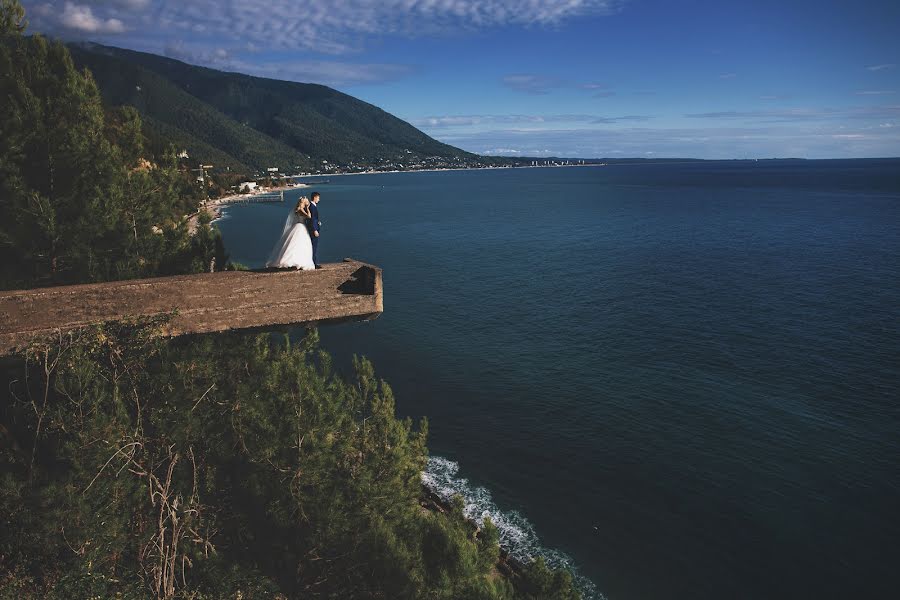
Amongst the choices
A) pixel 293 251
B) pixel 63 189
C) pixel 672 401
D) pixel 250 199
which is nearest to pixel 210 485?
pixel 293 251

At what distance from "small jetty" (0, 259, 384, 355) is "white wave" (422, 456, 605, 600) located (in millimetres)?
15538

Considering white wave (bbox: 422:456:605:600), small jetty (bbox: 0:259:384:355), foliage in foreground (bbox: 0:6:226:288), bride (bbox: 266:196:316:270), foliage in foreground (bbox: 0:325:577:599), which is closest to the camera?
small jetty (bbox: 0:259:384:355)

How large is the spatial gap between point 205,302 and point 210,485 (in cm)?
601

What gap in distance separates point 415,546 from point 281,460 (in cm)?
382

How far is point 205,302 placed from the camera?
8.23 meters

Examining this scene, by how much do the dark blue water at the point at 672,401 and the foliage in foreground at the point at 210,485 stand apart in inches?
425

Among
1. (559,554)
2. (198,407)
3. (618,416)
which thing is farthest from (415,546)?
(618,416)

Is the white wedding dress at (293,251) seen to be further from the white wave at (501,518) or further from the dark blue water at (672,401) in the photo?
the dark blue water at (672,401)

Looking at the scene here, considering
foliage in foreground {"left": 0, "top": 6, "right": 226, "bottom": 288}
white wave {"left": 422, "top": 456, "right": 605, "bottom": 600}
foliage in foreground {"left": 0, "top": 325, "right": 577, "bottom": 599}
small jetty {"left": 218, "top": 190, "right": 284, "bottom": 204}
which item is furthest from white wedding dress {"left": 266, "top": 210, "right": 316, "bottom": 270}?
small jetty {"left": 218, "top": 190, "right": 284, "bottom": 204}

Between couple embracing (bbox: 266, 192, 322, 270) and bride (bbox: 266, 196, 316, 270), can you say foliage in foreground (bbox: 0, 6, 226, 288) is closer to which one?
couple embracing (bbox: 266, 192, 322, 270)

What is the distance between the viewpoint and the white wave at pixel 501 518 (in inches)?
805

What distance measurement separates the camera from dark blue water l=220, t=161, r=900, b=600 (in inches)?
843

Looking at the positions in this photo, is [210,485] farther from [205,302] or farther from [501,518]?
[501,518]

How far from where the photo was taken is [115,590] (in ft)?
33.2
